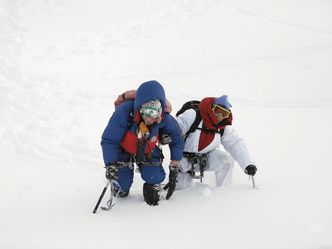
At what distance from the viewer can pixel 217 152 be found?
16.2 ft

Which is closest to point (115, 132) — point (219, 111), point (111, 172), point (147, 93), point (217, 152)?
point (111, 172)

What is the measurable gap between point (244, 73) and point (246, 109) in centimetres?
209

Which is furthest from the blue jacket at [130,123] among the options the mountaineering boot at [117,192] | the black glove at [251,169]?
the black glove at [251,169]

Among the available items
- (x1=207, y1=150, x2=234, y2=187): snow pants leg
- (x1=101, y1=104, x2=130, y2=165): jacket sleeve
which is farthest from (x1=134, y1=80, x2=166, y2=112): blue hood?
(x1=207, y1=150, x2=234, y2=187): snow pants leg

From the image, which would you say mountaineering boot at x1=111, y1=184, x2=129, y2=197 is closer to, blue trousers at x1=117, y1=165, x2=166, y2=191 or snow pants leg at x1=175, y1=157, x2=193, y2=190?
blue trousers at x1=117, y1=165, x2=166, y2=191

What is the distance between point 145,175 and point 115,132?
0.66 metres

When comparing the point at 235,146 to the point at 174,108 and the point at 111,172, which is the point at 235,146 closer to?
the point at 111,172

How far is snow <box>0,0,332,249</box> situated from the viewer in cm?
356

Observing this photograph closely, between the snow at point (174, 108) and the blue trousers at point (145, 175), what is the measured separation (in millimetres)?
203

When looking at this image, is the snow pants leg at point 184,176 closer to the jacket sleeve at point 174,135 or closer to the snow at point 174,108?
the snow at point 174,108

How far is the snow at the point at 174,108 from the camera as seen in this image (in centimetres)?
356

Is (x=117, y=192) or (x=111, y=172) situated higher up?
(x=111, y=172)

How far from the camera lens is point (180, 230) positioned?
3.53 meters

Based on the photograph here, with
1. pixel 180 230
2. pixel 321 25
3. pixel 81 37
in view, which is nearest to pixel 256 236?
pixel 180 230
